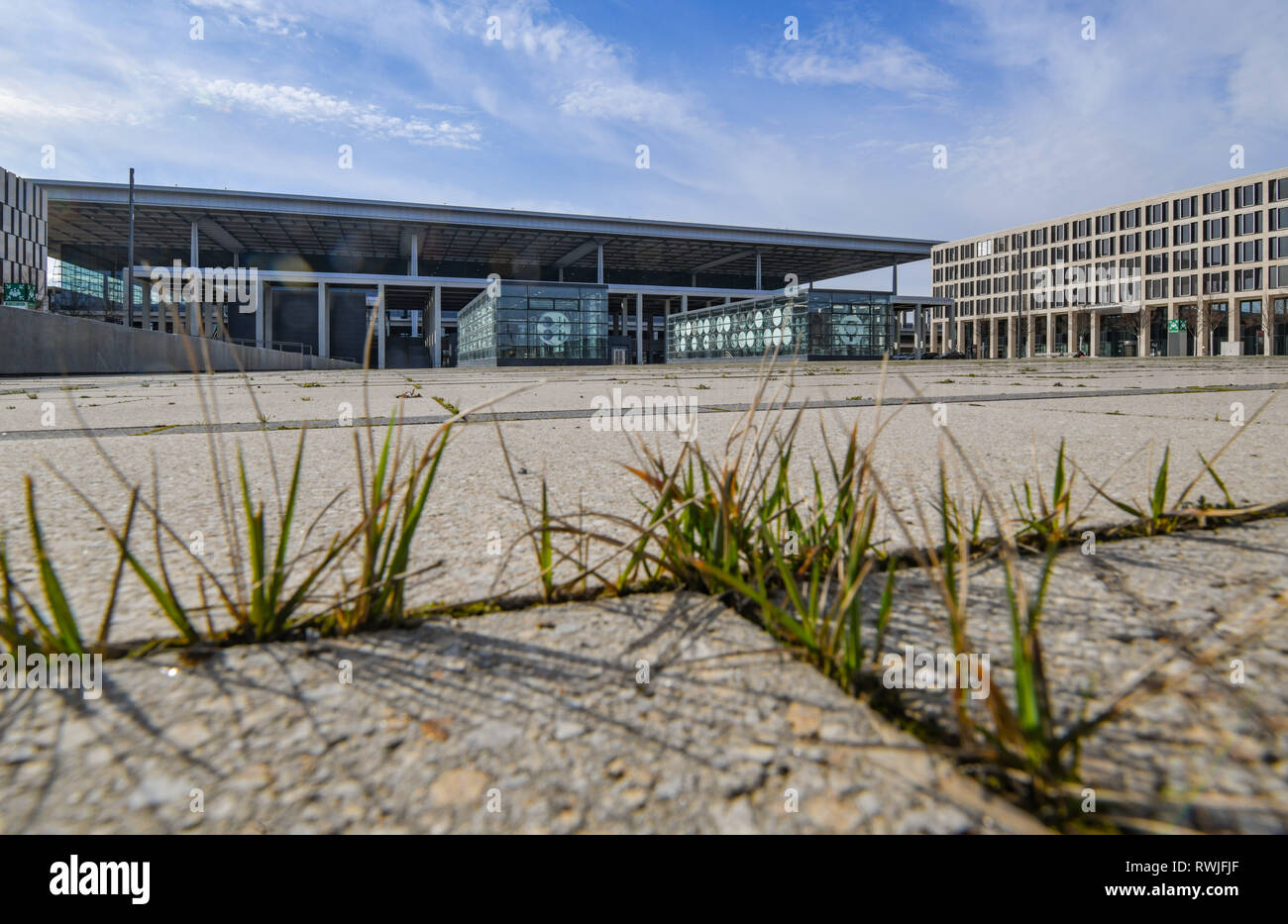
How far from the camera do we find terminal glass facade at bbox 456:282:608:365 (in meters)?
32.2

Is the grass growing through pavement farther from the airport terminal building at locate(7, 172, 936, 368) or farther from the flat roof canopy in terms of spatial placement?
the flat roof canopy

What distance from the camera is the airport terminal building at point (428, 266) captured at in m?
33.9

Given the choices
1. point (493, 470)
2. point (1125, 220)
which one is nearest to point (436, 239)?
point (493, 470)

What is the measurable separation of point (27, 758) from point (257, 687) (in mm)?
159

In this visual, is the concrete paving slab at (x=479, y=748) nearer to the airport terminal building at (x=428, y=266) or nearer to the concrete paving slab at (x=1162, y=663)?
the concrete paving slab at (x=1162, y=663)

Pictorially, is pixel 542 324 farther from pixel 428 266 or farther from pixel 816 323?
pixel 428 266

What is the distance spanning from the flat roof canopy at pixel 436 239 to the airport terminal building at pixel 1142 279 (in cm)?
1595

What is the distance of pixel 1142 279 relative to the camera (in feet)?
198

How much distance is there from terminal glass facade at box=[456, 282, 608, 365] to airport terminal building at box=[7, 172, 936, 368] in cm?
7

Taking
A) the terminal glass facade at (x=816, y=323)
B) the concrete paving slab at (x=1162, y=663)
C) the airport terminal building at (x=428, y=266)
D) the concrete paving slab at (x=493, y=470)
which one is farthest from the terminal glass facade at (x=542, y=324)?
the concrete paving slab at (x=1162, y=663)

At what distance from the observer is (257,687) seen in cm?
66

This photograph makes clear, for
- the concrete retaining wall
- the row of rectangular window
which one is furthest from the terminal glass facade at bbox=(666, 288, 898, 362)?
the row of rectangular window

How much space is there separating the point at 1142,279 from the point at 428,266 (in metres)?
56.5
